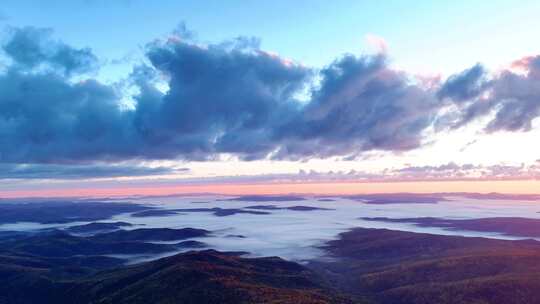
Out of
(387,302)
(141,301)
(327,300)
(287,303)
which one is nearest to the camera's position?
(287,303)

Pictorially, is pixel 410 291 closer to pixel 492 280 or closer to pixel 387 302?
pixel 387 302

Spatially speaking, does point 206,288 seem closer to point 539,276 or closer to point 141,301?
point 141,301

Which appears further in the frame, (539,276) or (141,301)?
(539,276)

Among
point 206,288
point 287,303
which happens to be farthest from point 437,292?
point 206,288

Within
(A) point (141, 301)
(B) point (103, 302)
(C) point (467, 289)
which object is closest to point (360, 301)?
(C) point (467, 289)

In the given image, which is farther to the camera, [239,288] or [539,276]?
[539,276]

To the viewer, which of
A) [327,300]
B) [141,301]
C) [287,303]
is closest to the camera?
[287,303]

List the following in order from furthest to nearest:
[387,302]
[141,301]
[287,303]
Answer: [387,302]
[141,301]
[287,303]

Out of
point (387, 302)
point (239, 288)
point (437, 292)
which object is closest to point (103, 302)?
point (239, 288)
